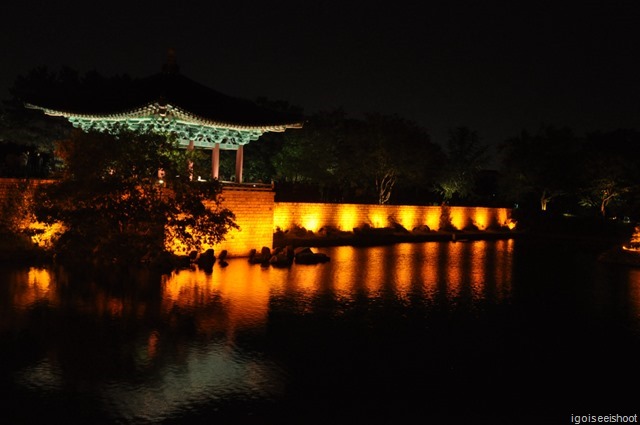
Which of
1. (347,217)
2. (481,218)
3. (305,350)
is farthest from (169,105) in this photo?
(481,218)

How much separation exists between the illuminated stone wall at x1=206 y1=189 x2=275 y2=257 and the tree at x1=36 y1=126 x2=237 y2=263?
3.23 metres

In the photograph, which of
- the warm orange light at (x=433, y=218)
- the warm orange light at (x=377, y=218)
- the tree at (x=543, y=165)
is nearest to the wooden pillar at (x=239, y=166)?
the warm orange light at (x=377, y=218)

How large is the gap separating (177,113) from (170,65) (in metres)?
4.07

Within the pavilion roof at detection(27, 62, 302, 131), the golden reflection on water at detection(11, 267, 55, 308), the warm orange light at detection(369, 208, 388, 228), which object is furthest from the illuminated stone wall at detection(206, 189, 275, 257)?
the warm orange light at detection(369, 208, 388, 228)

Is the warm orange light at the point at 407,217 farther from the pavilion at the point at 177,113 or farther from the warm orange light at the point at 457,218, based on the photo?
the pavilion at the point at 177,113

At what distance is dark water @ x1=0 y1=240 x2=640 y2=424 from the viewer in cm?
739

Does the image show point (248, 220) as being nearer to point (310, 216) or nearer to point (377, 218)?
point (310, 216)

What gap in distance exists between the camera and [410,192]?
46969mm

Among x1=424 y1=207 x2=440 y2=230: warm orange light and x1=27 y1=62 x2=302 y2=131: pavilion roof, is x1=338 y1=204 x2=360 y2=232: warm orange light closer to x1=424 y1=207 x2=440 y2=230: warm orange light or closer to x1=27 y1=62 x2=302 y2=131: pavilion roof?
x1=424 y1=207 x2=440 y2=230: warm orange light

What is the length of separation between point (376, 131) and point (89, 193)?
2385 centimetres

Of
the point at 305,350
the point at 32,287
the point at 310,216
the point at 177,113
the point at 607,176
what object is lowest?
the point at 305,350

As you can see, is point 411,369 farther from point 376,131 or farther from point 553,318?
point 376,131

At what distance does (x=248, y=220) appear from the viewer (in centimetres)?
2195

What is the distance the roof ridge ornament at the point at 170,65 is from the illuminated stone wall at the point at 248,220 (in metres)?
5.73
